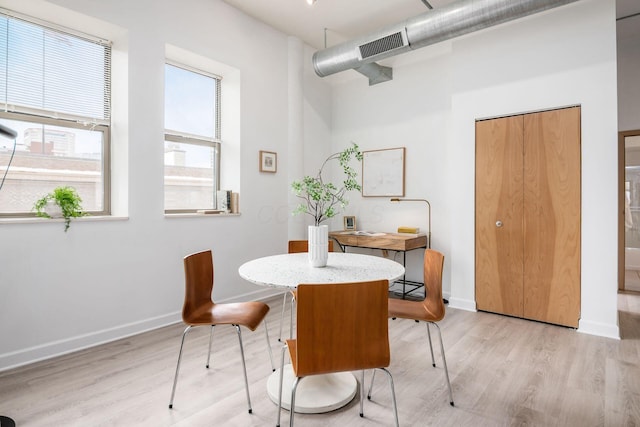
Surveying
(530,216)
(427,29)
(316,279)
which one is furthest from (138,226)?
(530,216)

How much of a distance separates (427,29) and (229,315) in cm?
306

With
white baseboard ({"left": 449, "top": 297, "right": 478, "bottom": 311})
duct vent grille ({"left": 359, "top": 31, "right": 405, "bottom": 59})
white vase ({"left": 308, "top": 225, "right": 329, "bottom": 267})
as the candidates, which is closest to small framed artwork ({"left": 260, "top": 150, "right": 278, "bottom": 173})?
duct vent grille ({"left": 359, "top": 31, "right": 405, "bottom": 59})

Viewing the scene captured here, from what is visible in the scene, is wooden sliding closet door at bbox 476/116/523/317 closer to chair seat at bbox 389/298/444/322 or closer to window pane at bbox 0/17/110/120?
chair seat at bbox 389/298/444/322

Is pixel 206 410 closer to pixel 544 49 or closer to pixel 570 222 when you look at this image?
pixel 570 222

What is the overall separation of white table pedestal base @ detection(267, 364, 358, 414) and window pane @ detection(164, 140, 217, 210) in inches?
85.3

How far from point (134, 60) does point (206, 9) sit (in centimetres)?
102

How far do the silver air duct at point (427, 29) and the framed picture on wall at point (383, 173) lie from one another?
1286mm

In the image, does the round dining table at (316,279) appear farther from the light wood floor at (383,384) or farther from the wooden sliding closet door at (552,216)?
the wooden sliding closet door at (552,216)

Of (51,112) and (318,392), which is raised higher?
(51,112)

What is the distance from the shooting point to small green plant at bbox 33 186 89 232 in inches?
105

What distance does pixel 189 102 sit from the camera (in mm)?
3893

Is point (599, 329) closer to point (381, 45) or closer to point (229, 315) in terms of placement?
point (229, 315)

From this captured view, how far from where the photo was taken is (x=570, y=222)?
11.1 ft

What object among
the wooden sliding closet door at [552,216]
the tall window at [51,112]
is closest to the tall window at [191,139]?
the tall window at [51,112]
